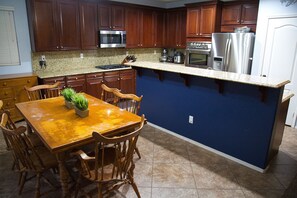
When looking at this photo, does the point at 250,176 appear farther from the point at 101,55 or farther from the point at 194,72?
the point at 101,55

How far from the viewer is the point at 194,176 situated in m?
2.52

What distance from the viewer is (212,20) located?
4.80m

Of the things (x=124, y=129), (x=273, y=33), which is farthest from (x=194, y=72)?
(x=273, y=33)

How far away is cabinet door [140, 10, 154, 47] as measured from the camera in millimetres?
5687

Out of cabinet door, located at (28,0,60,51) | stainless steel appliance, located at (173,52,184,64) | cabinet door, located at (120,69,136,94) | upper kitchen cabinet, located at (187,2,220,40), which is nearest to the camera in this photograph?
cabinet door, located at (28,0,60,51)

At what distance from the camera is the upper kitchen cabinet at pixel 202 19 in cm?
478

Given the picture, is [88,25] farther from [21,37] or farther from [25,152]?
[25,152]

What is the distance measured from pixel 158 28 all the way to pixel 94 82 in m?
2.59

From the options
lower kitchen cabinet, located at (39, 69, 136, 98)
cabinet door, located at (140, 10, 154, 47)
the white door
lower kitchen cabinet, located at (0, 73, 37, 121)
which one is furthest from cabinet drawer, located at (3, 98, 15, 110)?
the white door

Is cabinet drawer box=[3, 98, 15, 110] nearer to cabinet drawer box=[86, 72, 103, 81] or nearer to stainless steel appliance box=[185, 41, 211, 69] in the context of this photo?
cabinet drawer box=[86, 72, 103, 81]

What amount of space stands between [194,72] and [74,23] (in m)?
2.92

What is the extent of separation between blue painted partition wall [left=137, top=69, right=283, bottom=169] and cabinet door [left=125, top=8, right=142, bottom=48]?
191 cm

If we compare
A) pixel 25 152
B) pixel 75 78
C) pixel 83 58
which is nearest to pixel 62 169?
pixel 25 152

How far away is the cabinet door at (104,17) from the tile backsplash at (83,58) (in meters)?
0.66
